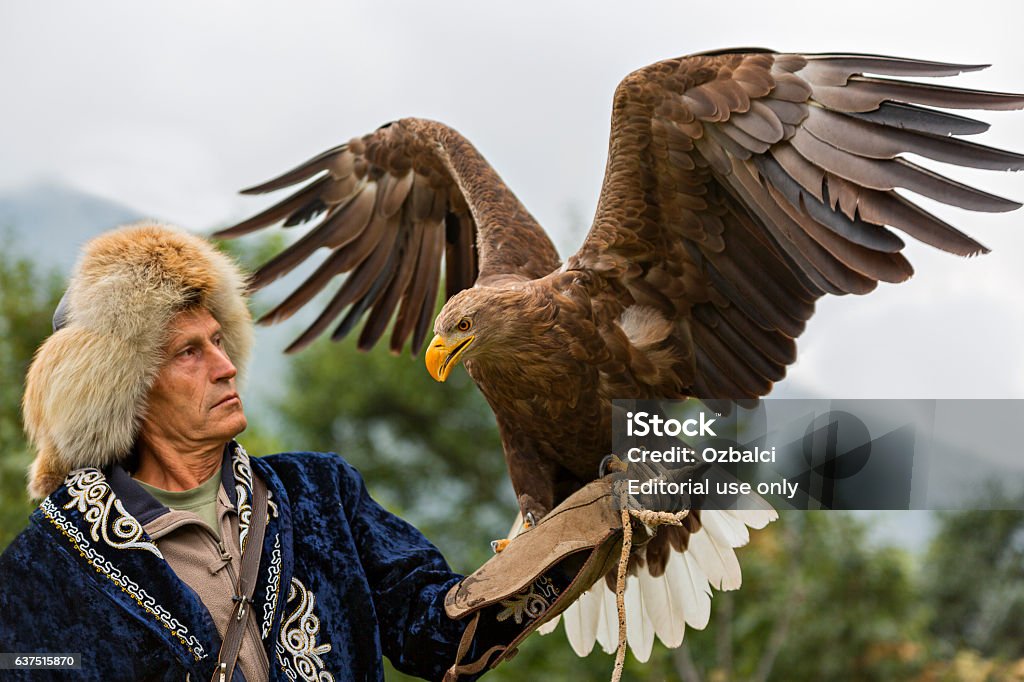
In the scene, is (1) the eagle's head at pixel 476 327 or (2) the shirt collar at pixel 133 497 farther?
(1) the eagle's head at pixel 476 327

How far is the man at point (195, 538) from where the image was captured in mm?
2021

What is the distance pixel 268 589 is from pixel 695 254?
1292 millimetres

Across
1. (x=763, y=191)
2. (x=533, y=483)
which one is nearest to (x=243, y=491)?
(x=533, y=483)

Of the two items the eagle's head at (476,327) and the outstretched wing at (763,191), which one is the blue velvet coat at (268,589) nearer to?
the eagle's head at (476,327)

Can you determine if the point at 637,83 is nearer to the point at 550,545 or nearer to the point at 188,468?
the point at 550,545

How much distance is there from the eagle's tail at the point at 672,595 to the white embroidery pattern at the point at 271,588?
1.14m

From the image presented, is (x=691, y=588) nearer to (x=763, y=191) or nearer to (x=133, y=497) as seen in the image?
(x=763, y=191)

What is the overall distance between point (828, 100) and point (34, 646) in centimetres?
199

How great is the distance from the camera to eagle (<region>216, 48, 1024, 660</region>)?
231 centimetres

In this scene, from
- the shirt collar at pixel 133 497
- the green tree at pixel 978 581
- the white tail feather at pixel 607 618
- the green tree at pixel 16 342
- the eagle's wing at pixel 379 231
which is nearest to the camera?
the shirt collar at pixel 133 497

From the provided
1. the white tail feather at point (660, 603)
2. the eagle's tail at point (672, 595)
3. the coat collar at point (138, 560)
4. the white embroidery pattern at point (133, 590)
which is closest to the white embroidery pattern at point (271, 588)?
the coat collar at point (138, 560)

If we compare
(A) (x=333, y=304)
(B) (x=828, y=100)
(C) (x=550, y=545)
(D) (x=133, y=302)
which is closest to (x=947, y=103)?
(B) (x=828, y=100)

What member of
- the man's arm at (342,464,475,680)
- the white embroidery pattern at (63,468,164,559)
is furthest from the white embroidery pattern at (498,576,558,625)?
the white embroidery pattern at (63,468,164,559)

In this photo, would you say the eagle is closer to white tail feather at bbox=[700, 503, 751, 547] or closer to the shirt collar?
white tail feather at bbox=[700, 503, 751, 547]
